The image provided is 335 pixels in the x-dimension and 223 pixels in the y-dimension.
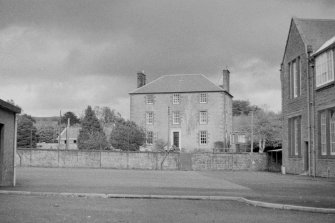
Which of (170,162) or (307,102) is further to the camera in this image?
(170,162)

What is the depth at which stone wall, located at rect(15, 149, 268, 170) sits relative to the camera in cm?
4944

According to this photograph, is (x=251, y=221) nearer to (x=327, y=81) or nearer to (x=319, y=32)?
(x=327, y=81)

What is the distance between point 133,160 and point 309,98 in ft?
71.5

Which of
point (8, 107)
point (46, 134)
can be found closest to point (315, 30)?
point (8, 107)

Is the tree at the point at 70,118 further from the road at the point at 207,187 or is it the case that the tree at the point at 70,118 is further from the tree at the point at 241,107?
the road at the point at 207,187

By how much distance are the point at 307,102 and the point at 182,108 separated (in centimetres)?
3867

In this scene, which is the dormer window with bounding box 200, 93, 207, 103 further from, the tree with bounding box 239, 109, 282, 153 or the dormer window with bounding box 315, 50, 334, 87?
the dormer window with bounding box 315, 50, 334, 87

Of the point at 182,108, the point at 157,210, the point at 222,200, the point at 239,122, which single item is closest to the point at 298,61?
the point at 222,200

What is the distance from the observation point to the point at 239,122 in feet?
316

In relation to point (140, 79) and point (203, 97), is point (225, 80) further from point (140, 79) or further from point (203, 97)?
point (140, 79)

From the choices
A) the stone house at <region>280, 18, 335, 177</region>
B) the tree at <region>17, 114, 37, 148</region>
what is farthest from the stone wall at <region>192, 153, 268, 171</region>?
the tree at <region>17, 114, 37, 148</region>

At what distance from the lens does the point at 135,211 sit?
40.3 ft

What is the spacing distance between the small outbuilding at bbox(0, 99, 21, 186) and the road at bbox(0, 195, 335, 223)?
5.08m

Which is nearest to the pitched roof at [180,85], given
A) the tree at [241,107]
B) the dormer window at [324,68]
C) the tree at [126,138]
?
the tree at [126,138]
